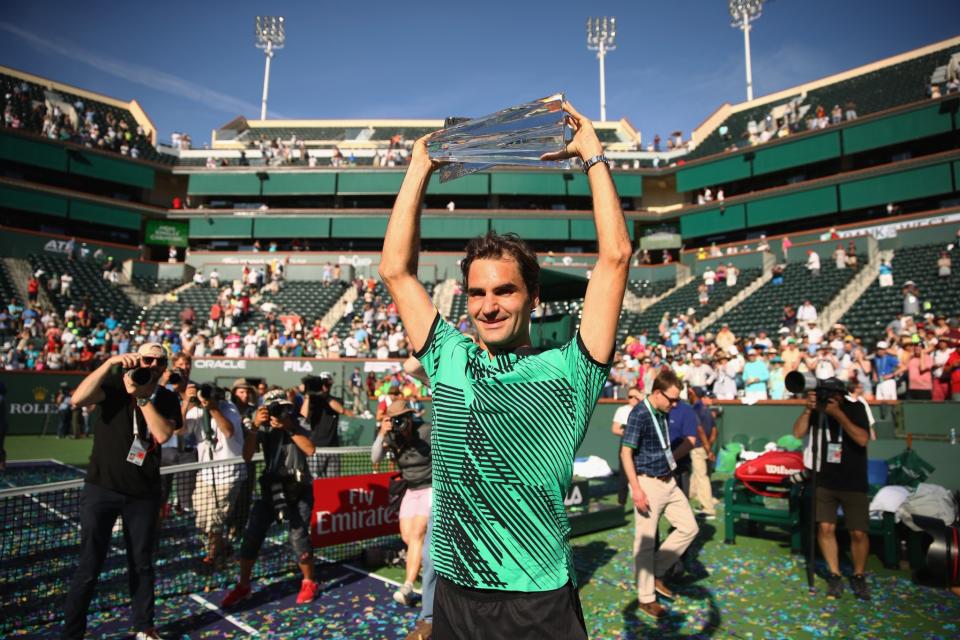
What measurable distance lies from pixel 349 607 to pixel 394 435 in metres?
1.74

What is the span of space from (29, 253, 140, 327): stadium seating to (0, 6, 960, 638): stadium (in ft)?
0.55

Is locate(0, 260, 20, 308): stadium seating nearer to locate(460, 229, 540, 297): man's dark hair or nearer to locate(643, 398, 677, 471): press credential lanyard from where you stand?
locate(643, 398, 677, 471): press credential lanyard

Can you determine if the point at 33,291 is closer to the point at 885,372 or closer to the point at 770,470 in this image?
the point at 770,470

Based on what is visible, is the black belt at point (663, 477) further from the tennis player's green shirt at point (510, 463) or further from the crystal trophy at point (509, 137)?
the crystal trophy at point (509, 137)

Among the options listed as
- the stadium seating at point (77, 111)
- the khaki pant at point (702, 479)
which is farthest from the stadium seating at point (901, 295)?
the stadium seating at point (77, 111)

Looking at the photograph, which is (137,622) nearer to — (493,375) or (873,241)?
(493,375)

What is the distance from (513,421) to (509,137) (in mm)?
998

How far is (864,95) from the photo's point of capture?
3444 cm

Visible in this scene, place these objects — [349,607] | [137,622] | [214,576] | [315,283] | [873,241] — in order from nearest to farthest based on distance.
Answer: [137,622], [349,607], [214,576], [873,241], [315,283]

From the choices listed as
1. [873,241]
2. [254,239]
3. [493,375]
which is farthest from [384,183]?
[493,375]

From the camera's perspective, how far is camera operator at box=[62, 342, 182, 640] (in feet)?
15.0

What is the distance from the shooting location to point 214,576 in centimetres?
672

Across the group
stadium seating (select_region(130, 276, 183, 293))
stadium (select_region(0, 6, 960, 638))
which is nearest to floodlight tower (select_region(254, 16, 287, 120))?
stadium (select_region(0, 6, 960, 638))

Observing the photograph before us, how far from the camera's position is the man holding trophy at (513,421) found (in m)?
1.82
